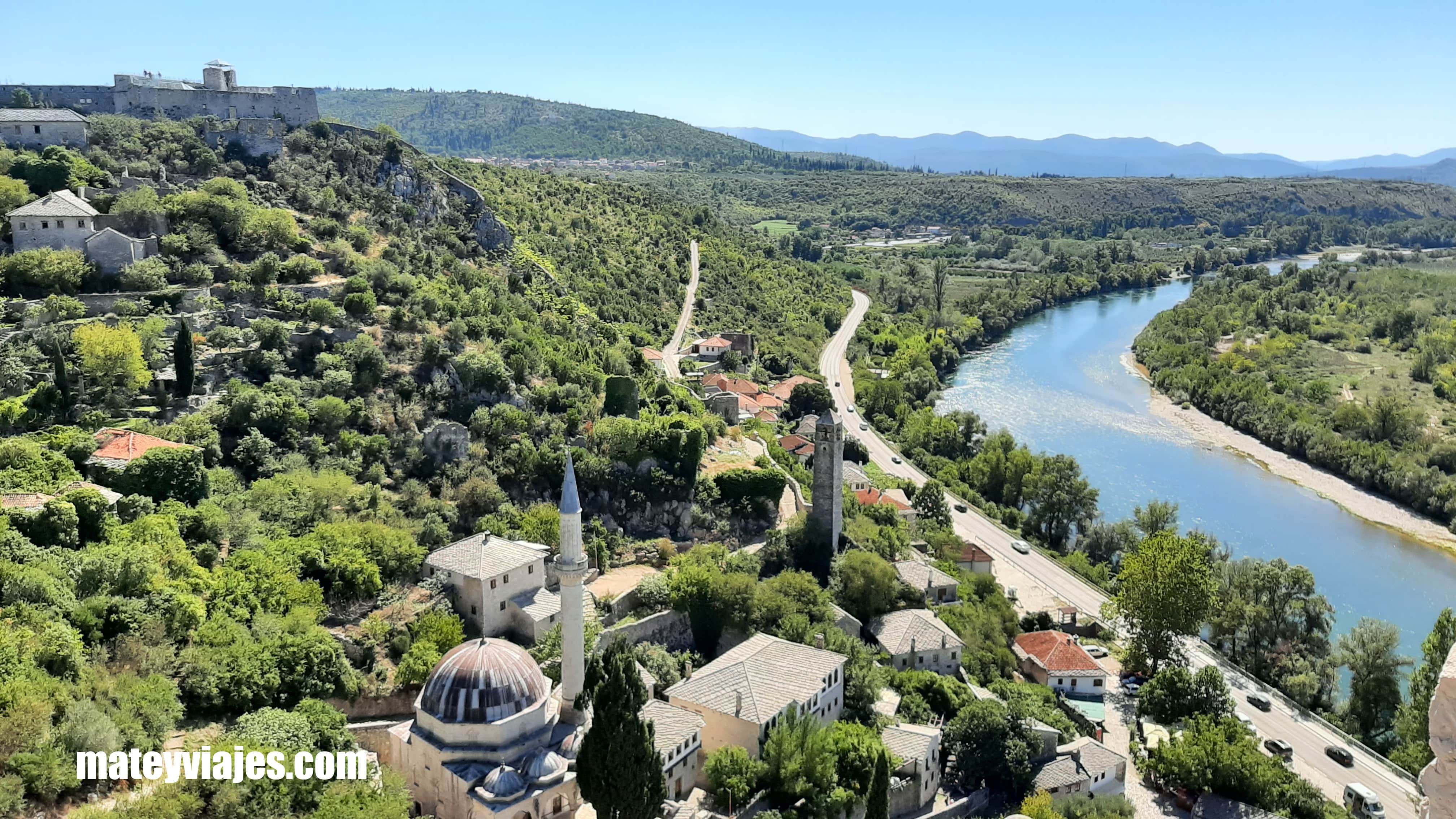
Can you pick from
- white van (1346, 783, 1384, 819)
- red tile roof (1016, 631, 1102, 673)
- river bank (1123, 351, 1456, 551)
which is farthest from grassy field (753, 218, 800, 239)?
white van (1346, 783, 1384, 819)

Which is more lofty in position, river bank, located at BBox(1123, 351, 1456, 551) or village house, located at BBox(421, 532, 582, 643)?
village house, located at BBox(421, 532, 582, 643)

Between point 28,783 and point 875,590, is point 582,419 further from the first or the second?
point 28,783

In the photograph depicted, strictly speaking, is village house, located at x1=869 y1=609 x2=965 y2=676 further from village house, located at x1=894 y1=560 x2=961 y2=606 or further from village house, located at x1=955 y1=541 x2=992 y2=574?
village house, located at x1=955 y1=541 x2=992 y2=574

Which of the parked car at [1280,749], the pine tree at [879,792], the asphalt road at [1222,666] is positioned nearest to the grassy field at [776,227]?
the asphalt road at [1222,666]

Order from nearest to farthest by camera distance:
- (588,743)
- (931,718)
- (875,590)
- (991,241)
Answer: (588,743) < (931,718) < (875,590) < (991,241)

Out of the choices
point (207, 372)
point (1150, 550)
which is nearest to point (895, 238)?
point (1150, 550)

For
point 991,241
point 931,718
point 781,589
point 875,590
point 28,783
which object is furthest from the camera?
point 991,241

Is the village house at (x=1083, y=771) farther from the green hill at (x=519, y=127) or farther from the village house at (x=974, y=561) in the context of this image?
the green hill at (x=519, y=127)
